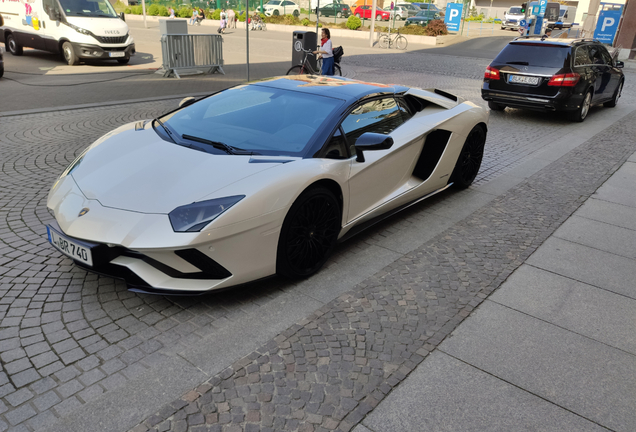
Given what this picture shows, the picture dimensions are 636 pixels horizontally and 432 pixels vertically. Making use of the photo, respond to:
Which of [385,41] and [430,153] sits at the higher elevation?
[430,153]

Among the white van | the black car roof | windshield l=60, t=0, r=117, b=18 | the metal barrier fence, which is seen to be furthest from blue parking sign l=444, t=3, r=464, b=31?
the black car roof

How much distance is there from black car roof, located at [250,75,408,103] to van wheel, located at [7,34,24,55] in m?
15.3

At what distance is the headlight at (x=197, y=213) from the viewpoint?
3.15 metres

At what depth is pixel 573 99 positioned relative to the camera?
10195 millimetres

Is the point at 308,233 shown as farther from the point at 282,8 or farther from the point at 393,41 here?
the point at 282,8

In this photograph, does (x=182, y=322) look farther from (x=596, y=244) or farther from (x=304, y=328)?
(x=596, y=244)

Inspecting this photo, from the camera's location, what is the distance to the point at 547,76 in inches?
392

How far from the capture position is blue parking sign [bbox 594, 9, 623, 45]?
85.6 ft

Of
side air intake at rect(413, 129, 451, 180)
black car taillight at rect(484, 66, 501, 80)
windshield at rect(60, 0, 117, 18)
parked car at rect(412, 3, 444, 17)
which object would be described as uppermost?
parked car at rect(412, 3, 444, 17)

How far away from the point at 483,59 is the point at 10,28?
59.5ft

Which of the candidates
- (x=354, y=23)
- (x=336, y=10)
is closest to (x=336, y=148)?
(x=354, y=23)

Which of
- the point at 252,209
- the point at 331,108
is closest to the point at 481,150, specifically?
the point at 331,108

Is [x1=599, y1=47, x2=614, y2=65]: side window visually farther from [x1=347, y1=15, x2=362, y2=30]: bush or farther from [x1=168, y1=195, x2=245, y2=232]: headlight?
[x1=347, y1=15, x2=362, y2=30]: bush

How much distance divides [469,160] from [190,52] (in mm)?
10582
